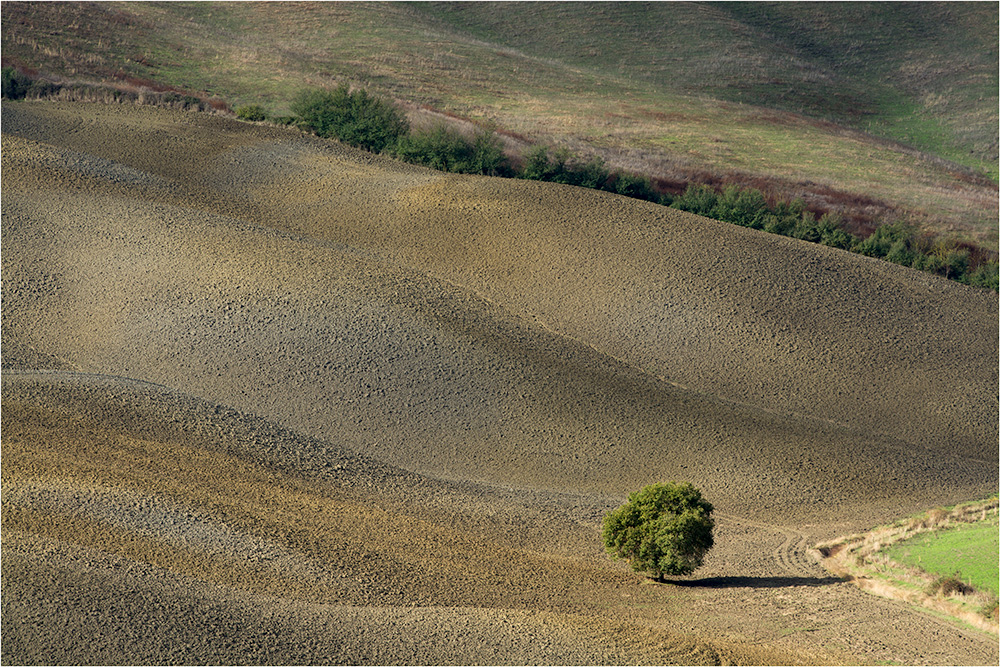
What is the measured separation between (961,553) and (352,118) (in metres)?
35.6

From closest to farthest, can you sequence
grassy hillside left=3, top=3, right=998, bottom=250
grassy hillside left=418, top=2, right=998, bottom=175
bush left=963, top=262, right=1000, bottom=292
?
bush left=963, top=262, right=1000, bottom=292 → grassy hillside left=3, top=3, right=998, bottom=250 → grassy hillside left=418, top=2, right=998, bottom=175

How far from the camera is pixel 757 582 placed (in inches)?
742

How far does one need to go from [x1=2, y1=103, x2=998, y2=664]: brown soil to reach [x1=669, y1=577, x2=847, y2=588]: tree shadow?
3.2 inches

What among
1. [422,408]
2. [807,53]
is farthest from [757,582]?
[807,53]

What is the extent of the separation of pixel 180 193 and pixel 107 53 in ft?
82.9

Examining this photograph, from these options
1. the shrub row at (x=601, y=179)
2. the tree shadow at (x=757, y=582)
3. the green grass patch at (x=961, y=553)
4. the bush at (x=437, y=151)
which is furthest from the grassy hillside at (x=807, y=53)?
the tree shadow at (x=757, y=582)

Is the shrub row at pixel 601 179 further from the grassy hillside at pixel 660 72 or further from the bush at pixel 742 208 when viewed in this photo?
the grassy hillside at pixel 660 72

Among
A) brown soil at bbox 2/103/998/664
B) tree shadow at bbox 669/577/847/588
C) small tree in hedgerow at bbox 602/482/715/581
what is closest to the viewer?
brown soil at bbox 2/103/998/664

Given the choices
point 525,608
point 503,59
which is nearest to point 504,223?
point 525,608

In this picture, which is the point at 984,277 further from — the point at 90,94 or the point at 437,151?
the point at 90,94

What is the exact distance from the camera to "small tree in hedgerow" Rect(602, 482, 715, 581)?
18.2 metres

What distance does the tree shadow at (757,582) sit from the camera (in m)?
18.6

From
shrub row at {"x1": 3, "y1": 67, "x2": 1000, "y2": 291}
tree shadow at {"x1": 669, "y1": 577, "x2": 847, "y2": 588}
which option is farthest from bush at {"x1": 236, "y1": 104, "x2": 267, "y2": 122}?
tree shadow at {"x1": 669, "y1": 577, "x2": 847, "y2": 588}

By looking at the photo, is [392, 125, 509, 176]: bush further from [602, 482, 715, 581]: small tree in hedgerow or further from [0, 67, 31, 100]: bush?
[602, 482, 715, 581]: small tree in hedgerow
